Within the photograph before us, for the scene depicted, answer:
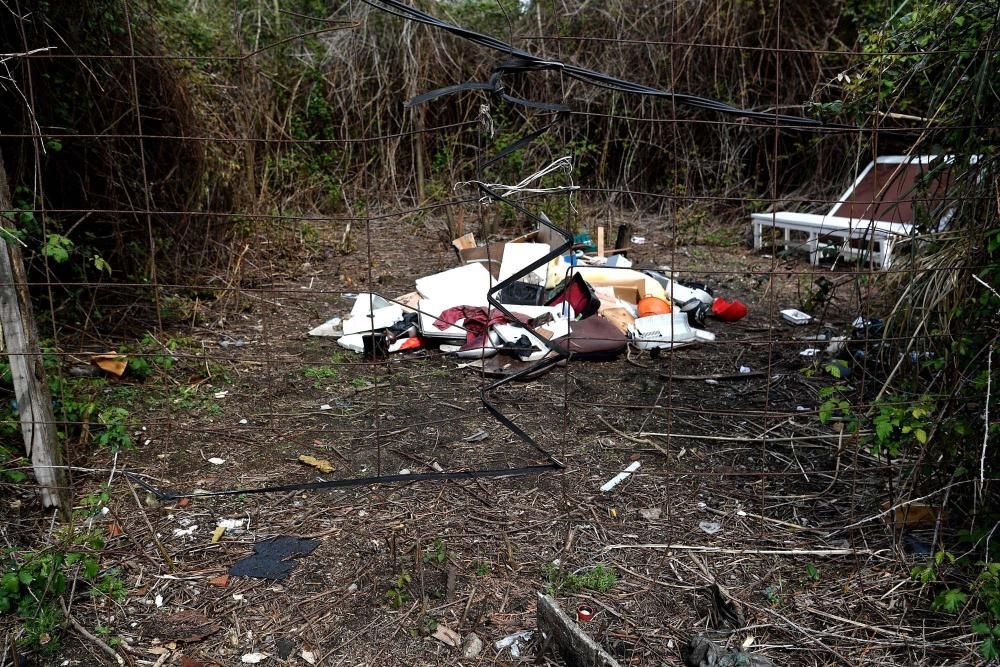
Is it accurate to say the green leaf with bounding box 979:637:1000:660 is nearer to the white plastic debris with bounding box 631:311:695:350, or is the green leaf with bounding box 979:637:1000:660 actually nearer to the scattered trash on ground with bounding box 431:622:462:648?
the scattered trash on ground with bounding box 431:622:462:648

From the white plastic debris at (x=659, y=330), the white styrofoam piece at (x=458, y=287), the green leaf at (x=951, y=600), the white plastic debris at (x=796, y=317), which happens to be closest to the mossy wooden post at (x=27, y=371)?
the white styrofoam piece at (x=458, y=287)

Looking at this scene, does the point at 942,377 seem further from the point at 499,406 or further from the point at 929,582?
the point at 499,406

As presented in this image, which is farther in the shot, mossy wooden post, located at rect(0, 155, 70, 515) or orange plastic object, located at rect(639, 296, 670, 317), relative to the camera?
orange plastic object, located at rect(639, 296, 670, 317)

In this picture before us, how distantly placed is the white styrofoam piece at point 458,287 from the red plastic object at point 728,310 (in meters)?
1.42

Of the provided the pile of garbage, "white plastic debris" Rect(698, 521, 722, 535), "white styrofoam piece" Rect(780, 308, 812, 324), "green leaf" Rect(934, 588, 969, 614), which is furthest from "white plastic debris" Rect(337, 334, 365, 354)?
"green leaf" Rect(934, 588, 969, 614)

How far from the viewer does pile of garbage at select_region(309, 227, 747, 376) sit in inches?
167

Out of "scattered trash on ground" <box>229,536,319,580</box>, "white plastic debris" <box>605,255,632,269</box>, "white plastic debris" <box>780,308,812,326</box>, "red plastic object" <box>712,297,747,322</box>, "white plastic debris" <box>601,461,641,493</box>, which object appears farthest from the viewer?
"white plastic debris" <box>605,255,632,269</box>

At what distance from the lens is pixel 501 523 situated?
266cm

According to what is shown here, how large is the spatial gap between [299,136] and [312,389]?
4.02m

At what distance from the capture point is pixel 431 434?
3342mm

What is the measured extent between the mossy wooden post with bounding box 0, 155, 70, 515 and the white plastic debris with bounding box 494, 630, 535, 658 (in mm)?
1452

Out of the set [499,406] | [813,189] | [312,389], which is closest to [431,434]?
[499,406]

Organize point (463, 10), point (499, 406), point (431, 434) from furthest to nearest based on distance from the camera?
1. point (463, 10)
2. point (499, 406)
3. point (431, 434)

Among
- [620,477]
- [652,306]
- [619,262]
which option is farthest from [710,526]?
[619,262]
